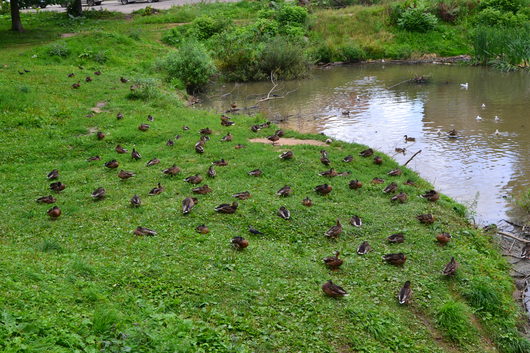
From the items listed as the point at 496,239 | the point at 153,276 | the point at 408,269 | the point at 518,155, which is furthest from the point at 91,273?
the point at 518,155

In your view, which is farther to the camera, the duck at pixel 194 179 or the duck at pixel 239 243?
the duck at pixel 194 179

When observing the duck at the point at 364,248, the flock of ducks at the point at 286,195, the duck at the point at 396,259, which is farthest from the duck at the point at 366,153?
the duck at the point at 396,259

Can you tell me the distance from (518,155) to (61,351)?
1699 cm

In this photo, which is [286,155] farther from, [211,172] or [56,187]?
[56,187]

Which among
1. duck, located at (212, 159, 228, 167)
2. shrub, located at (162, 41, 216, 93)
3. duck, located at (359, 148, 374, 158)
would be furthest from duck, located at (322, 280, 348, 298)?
shrub, located at (162, 41, 216, 93)

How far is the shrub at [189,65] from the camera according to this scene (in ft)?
91.9

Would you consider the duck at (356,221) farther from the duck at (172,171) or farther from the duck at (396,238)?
the duck at (172,171)

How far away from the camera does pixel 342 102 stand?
27.5 metres

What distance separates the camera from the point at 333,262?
10070 millimetres

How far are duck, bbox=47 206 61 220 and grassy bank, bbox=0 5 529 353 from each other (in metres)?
0.14

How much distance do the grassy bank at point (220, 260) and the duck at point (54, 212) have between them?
0.14 metres

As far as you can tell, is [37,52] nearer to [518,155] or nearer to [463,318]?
[518,155]

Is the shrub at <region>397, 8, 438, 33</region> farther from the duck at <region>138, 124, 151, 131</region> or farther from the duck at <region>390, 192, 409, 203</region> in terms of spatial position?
the duck at <region>390, 192, 409, 203</region>

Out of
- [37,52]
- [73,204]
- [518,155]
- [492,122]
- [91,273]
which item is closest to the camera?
[91,273]
